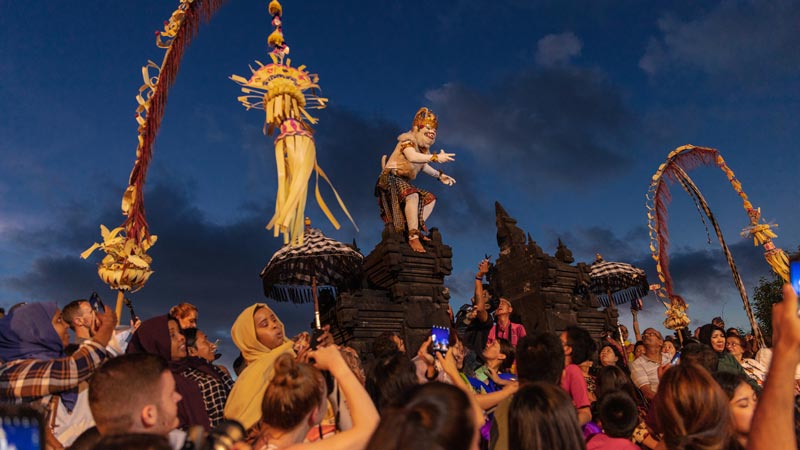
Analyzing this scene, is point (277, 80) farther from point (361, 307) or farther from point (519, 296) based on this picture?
point (519, 296)

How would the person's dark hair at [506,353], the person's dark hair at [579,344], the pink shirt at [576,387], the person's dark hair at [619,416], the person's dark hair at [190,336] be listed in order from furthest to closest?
the person's dark hair at [506,353]
the person's dark hair at [579,344]
the person's dark hair at [190,336]
the pink shirt at [576,387]
the person's dark hair at [619,416]

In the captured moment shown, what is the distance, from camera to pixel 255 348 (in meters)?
4.04

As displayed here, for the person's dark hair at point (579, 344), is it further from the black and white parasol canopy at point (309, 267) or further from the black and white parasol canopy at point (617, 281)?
the black and white parasol canopy at point (617, 281)

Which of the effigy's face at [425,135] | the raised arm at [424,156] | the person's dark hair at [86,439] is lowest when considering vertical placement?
the person's dark hair at [86,439]

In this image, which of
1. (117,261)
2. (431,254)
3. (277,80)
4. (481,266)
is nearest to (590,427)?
(277,80)

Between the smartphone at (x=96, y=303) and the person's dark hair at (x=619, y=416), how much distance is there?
369cm

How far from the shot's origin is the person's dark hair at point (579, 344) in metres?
5.07

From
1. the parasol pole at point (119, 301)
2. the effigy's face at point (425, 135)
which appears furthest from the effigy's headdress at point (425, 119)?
the parasol pole at point (119, 301)

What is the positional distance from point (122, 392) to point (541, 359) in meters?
2.58

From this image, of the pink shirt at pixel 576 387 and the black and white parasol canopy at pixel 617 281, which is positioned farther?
the black and white parasol canopy at pixel 617 281

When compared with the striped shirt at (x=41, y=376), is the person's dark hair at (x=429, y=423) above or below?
below

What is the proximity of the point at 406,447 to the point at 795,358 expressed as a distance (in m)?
1.45

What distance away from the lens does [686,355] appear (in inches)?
185

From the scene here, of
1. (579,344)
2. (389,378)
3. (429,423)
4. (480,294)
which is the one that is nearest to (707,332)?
(579,344)
